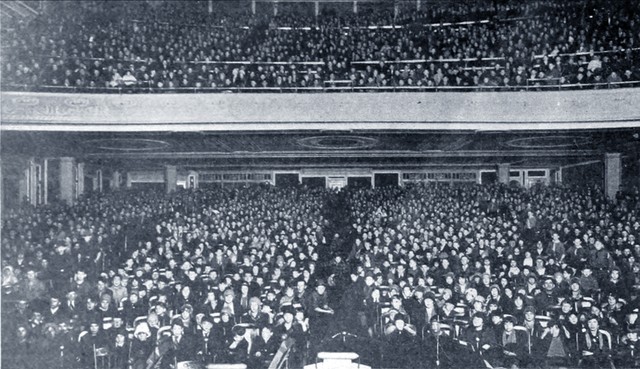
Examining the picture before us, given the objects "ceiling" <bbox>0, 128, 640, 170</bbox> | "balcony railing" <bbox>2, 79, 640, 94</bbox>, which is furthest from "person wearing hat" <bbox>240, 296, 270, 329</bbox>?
"ceiling" <bbox>0, 128, 640, 170</bbox>

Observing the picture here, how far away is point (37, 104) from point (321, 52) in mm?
5847

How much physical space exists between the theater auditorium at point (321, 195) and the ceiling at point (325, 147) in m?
0.12

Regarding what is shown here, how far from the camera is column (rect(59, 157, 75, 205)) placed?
50.2 ft

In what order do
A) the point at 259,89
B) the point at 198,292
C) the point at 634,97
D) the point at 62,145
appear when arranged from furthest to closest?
the point at 62,145 < the point at 259,89 < the point at 634,97 < the point at 198,292

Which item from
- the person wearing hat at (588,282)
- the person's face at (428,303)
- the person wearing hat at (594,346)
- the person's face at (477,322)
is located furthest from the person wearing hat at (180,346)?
the person wearing hat at (588,282)

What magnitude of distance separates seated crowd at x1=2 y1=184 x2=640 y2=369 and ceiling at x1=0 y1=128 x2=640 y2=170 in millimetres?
1548

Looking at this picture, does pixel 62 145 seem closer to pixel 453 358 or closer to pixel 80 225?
pixel 80 225

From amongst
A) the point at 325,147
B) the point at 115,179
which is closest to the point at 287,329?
the point at 325,147

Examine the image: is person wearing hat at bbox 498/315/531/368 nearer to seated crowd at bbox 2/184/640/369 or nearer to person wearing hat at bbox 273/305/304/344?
seated crowd at bbox 2/184/640/369

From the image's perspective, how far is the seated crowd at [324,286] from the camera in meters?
6.62

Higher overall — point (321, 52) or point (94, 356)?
point (321, 52)

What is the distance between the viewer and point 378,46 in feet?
44.0

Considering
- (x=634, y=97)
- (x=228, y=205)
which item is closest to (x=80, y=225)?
(x=228, y=205)

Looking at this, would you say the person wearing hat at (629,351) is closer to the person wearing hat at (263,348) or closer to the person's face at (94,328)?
the person wearing hat at (263,348)
